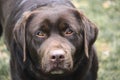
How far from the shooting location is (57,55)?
6.08 metres

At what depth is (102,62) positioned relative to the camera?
9.16 metres

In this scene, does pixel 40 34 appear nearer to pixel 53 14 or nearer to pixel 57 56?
pixel 53 14

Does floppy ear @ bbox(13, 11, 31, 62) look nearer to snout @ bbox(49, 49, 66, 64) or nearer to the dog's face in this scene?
the dog's face

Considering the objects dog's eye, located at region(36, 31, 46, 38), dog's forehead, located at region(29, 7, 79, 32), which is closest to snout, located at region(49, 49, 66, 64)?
dog's eye, located at region(36, 31, 46, 38)

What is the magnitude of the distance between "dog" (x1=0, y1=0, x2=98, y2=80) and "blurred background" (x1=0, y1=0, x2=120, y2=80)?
159 cm

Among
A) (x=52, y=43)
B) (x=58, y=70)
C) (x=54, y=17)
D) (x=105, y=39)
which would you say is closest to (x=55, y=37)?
Result: (x=52, y=43)

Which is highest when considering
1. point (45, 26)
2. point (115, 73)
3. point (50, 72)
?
point (45, 26)

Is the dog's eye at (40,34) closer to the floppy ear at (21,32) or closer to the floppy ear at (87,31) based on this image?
the floppy ear at (21,32)

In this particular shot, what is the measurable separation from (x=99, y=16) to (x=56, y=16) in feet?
15.1

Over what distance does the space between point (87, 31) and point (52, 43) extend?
56cm

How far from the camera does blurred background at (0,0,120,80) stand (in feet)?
28.7

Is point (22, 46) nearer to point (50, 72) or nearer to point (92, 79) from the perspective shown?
point (50, 72)

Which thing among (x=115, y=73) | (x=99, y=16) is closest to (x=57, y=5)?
(x=115, y=73)

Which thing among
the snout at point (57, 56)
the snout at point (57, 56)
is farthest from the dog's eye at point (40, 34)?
the snout at point (57, 56)
